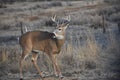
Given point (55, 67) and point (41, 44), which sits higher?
point (41, 44)

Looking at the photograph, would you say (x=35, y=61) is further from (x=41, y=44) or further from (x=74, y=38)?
(x=74, y=38)

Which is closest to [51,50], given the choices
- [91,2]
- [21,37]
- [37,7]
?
[21,37]

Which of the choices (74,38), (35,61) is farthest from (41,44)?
(74,38)

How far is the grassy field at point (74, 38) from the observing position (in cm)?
346

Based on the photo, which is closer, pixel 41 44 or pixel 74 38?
pixel 41 44

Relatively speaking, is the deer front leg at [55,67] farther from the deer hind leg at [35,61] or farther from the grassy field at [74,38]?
the deer hind leg at [35,61]

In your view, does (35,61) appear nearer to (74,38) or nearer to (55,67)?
(55,67)

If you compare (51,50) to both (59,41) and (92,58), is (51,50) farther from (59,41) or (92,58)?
(92,58)

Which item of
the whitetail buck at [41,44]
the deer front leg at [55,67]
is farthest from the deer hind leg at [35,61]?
the deer front leg at [55,67]

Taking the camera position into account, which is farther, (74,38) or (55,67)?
(74,38)

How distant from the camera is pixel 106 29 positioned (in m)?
3.57

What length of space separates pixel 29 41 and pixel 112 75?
3.62ft

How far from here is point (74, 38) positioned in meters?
3.57

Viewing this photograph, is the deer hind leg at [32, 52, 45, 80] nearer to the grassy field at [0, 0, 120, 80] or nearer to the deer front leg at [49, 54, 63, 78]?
the grassy field at [0, 0, 120, 80]
